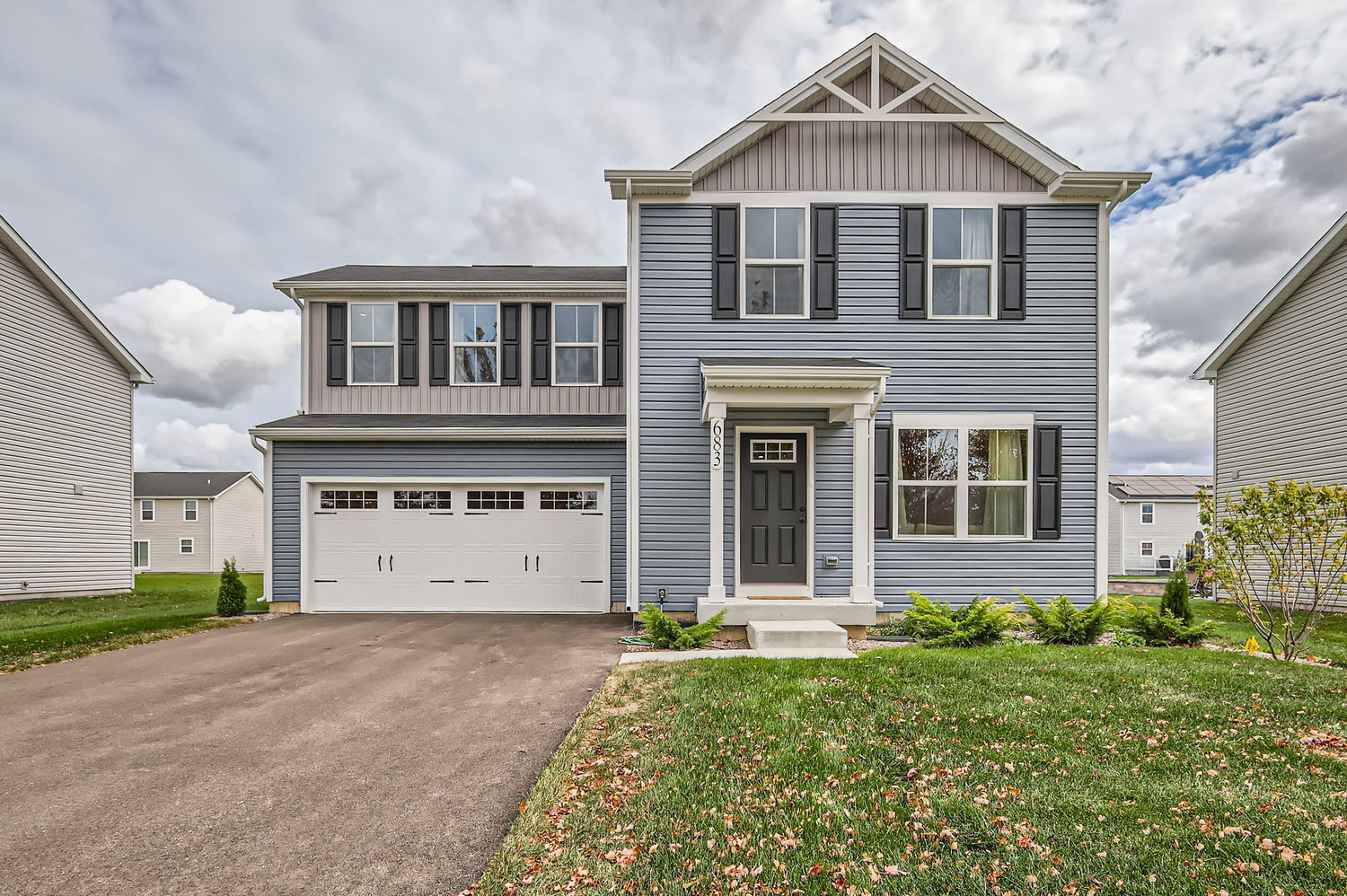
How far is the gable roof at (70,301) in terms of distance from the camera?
1310 cm

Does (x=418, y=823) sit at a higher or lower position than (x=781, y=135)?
lower

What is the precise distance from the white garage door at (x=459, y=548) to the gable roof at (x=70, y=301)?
823cm

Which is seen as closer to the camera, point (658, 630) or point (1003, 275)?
point (658, 630)

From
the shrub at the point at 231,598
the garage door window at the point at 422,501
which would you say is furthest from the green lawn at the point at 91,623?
the garage door window at the point at 422,501

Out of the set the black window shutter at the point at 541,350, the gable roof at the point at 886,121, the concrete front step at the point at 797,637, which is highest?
the gable roof at the point at 886,121

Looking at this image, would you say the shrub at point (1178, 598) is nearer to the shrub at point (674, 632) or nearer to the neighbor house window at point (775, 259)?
the shrub at point (674, 632)

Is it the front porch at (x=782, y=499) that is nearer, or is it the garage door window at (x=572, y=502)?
the front porch at (x=782, y=499)

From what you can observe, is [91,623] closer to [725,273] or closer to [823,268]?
[725,273]

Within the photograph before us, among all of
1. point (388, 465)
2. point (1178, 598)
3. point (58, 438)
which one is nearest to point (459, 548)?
point (388, 465)

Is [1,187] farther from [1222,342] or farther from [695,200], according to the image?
[1222,342]

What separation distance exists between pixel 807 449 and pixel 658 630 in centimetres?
336

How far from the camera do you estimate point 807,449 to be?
30.8 ft

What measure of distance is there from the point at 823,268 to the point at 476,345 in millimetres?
6255

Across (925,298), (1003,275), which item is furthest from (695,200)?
(1003,275)
